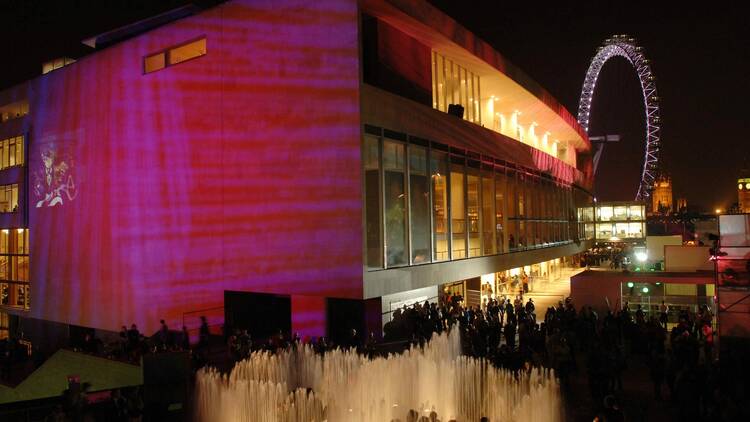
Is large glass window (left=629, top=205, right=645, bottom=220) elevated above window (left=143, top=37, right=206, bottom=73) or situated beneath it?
situated beneath

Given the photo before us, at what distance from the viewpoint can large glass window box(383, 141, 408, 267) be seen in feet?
70.5

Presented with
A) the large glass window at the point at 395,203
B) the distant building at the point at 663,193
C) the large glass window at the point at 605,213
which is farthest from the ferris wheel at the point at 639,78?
the distant building at the point at 663,193

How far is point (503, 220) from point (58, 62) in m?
29.4

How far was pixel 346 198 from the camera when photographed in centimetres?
2033

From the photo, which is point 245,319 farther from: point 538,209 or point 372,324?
point 538,209

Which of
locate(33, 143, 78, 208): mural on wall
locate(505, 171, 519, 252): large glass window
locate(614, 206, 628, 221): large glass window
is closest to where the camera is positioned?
locate(33, 143, 78, 208): mural on wall

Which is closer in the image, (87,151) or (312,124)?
(312,124)

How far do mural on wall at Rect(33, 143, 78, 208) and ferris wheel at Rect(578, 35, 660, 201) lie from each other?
57.5m

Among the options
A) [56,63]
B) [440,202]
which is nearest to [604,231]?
[440,202]

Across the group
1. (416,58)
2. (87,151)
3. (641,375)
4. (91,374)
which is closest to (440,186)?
(416,58)

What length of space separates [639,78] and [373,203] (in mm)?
60460

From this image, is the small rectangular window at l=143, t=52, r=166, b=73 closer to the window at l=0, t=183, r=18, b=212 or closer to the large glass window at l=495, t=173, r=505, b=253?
the window at l=0, t=183, r=18, b=212

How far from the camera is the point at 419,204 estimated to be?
23.2m

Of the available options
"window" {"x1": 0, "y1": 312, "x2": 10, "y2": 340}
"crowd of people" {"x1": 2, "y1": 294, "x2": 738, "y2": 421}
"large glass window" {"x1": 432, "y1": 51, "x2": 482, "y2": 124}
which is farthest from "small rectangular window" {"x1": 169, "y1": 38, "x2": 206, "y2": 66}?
"window" {"x1": 0, "y1": 312, "x2": 10, "y2": 340}
